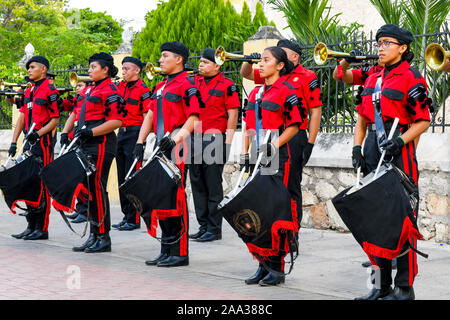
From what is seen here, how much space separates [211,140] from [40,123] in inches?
80.7

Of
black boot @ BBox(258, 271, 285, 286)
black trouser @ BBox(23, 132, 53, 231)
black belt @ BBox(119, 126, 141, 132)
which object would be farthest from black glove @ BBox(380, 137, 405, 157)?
black belt @ BBox(119, 126, 141, 132)

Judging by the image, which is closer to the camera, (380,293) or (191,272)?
(380,293)

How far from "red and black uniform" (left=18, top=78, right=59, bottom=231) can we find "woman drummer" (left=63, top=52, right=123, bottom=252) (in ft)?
3.01

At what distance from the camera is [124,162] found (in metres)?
11.1

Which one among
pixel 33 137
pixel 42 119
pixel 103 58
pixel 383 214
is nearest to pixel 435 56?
pixel 383 214

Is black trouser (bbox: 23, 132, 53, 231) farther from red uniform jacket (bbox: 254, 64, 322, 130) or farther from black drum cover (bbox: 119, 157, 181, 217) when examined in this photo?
red uniform jacket (bbox: 254, 64, 322, 130)

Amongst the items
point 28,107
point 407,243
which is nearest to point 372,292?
point 407,243

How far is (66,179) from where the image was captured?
8422 millimetres

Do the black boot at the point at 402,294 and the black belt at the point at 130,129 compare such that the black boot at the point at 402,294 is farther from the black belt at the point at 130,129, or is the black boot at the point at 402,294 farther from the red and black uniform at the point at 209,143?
the black belt at the point at 130,129

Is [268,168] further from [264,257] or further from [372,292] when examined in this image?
[372,292]

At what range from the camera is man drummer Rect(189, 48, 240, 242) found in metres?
9.67

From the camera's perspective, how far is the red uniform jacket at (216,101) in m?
9.71

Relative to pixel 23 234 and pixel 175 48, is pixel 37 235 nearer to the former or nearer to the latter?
pixel 23 234

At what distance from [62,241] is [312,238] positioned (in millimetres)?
3010
